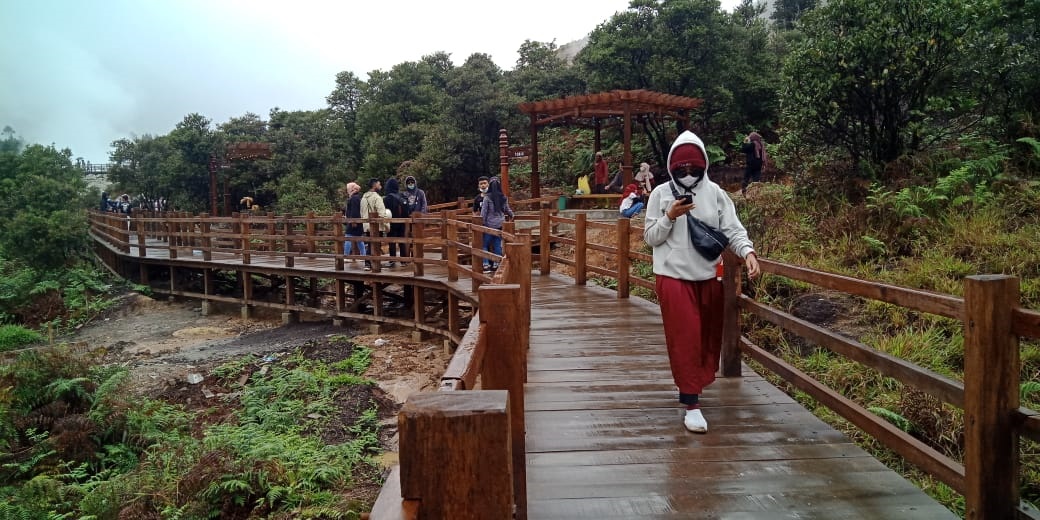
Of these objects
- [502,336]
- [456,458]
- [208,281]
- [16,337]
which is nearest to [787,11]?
[208,281]

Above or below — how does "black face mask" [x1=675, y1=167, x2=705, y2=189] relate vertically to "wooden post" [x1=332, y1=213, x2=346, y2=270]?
above

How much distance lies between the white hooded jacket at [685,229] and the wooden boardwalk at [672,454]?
2.79ft

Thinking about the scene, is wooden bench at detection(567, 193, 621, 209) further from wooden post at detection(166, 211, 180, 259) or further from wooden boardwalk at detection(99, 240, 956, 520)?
wooden boardwalk at detection(99, 240, 956, 520)

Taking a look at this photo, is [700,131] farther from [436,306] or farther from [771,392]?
[771,392]

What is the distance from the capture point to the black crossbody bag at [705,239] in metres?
3.51

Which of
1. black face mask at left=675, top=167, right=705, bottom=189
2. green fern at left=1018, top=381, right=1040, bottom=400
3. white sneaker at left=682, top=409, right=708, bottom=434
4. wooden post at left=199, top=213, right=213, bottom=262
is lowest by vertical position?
green fern at left=1018, top=381, right=1040, bottom=400

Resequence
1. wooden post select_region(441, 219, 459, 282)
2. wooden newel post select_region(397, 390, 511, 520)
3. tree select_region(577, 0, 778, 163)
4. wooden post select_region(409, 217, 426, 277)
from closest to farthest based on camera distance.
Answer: wooden newel post select_region(397, 390, 511, 520), wooden post select_region(441, 219, 459, 282), wooden post select_region(409, 217, 426, 277), tree select_region(577, 0, 778, 163)

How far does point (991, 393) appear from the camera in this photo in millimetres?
2244

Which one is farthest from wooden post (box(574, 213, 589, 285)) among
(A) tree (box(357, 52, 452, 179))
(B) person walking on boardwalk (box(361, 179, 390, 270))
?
(A) tree (box(357, 52, 452, 179))

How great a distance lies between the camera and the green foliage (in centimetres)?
1295

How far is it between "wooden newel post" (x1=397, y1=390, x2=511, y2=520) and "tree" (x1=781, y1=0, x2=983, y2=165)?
8473mm

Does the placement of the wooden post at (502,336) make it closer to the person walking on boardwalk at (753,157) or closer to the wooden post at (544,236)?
the wooden post at (544,236)

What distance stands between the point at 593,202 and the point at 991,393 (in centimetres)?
1391

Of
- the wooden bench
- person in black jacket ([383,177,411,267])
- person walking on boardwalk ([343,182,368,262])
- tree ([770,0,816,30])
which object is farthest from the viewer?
tree ([770,0,816,30])
